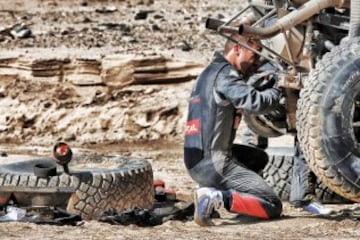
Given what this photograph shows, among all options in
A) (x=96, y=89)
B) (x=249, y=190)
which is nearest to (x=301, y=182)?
(x=249, y=190)

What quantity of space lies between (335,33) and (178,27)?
34.2 feet

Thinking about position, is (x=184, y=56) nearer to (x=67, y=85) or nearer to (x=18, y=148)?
(x=67, y=85)

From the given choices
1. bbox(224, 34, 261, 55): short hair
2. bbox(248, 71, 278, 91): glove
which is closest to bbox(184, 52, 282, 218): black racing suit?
bbox(224, 34, 261, 55): short hair

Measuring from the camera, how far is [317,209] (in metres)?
8.41

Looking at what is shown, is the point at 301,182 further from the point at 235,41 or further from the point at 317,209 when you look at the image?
the point at 235,41

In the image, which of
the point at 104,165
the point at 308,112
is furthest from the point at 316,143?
the point at 104,165

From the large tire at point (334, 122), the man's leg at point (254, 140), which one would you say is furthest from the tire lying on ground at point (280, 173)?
the large tire at point (334, 122)

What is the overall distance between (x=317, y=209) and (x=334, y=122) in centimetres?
107

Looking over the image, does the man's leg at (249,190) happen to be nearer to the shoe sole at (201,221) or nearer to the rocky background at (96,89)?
the shoe sole at (201,221)

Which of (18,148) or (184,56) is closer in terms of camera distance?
(18,148)

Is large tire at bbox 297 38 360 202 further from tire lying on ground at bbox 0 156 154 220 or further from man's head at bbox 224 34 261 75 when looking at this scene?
tire lying on ground at bbox 0 156 154 220

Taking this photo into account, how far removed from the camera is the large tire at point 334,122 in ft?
24.8

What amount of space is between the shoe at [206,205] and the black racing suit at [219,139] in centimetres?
13

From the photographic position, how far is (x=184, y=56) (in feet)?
52.3
